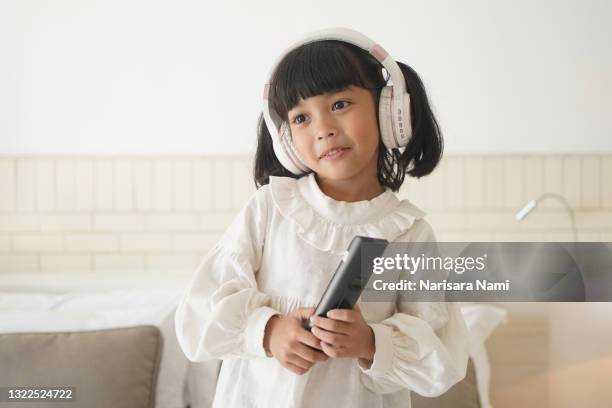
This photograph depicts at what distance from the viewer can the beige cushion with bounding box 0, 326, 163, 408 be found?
0.88 metres

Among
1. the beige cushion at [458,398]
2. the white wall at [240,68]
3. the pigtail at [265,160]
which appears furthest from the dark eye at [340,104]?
the white wall at [240,68]

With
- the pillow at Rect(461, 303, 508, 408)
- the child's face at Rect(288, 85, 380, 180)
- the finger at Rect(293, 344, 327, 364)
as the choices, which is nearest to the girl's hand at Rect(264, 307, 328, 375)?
the finger at Rect(293, 344, 327, 364)

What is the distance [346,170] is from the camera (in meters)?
0.55

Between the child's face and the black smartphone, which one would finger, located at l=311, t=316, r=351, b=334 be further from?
the child's face

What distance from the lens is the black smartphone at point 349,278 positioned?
42cm

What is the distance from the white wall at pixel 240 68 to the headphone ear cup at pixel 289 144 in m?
0.67

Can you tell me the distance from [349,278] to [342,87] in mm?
182

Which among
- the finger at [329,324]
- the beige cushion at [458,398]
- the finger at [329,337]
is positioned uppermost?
the finger at [329,324]

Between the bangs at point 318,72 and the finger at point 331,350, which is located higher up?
the bangs at point 318,72

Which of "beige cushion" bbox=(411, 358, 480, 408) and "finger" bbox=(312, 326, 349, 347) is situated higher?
"finger" bbox=(312, 326, 349, 347)

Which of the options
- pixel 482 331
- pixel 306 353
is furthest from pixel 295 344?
pixel 482 331

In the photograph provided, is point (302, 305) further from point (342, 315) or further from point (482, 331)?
point (482, 331)

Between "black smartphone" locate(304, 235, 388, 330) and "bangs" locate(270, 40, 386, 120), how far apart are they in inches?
6.5

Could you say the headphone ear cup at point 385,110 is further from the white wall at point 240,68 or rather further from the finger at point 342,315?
the white wall at point 240,68
